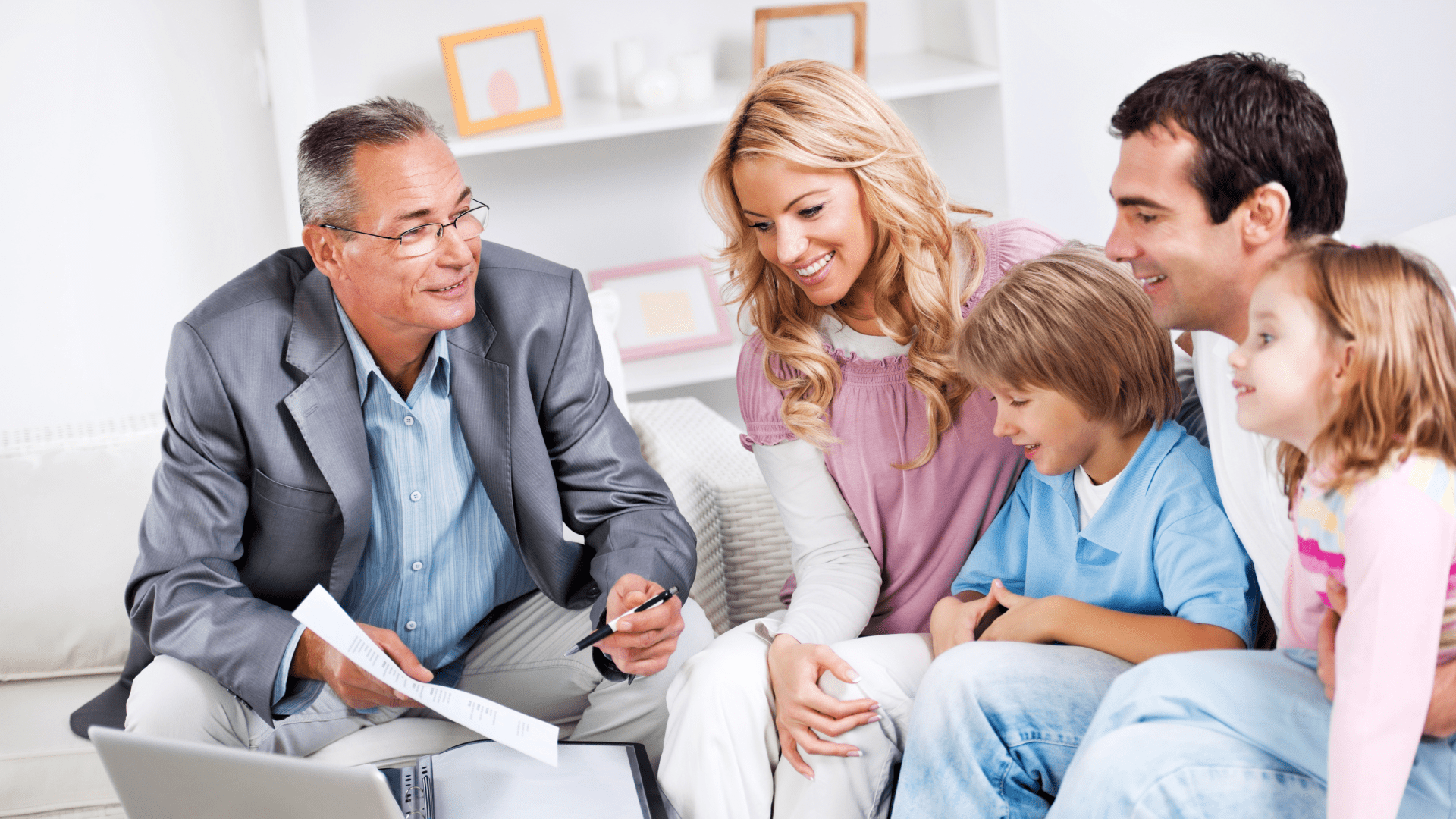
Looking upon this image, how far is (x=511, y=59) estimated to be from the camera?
247 cm

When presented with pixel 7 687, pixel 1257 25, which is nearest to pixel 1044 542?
pixel 7 687

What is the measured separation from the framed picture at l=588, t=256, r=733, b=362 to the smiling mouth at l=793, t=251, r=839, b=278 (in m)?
1.20

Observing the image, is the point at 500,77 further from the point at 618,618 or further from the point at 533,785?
the point at 533,785

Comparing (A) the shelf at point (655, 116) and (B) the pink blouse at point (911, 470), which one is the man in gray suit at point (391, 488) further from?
(A) the shelf at point (655, 116)

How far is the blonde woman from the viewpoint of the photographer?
1333 mm

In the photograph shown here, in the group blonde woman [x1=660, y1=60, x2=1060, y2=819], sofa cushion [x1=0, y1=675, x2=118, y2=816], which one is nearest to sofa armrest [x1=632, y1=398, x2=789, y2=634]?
blonde woman [x1=660, y1=60, x2=1060, y2=819]

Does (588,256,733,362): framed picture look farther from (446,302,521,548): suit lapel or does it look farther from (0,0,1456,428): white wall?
(446,302,521,548): suit lapel

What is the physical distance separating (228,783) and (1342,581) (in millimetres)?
1042

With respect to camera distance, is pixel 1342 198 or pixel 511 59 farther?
pixel 511 59

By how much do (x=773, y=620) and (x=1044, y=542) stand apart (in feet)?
1.17

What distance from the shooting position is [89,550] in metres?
1.79

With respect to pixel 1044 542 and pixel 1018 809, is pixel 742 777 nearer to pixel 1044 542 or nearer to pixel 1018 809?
pixel 1018 809

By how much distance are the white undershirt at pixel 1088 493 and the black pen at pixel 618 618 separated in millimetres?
504

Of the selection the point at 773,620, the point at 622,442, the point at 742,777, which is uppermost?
the point at 622,442
